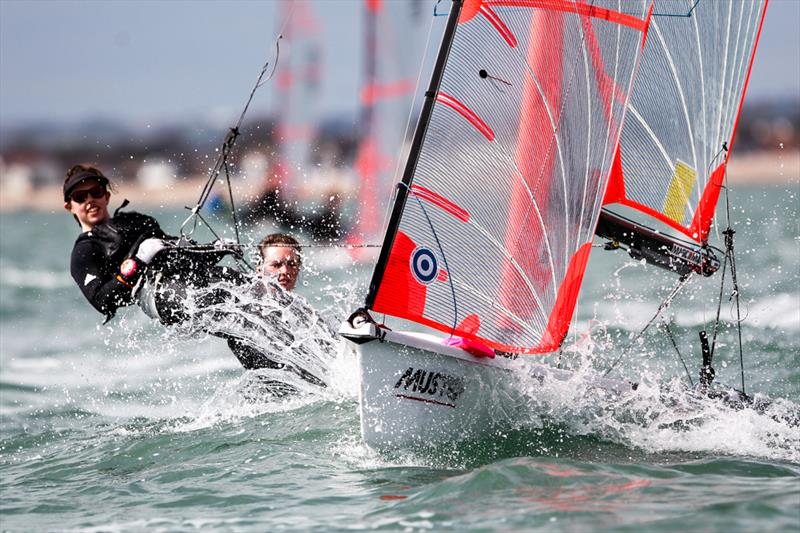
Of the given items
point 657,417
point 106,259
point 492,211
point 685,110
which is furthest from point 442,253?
point 685,110

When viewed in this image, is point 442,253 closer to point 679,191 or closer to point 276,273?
point 276,273

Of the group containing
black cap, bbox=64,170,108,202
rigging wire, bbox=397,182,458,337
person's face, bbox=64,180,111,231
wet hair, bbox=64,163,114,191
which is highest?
wet hair, bbox=64,163,114,191

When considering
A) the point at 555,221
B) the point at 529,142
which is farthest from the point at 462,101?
the point at 555,221

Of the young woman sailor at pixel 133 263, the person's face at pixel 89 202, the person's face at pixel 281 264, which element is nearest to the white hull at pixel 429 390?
the young woman sailor at pixel 133 263

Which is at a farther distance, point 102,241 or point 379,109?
point 379,109

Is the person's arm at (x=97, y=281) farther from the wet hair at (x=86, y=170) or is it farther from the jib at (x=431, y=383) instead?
the jib at (x=431, y=383)

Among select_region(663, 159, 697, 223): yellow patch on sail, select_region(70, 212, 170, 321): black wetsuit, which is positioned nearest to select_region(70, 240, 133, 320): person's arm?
select_region(70, 212, 170, 321): black wetsuit

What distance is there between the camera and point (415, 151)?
148 inches

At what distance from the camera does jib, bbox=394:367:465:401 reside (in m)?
3.81

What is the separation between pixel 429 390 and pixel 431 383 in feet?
0.09

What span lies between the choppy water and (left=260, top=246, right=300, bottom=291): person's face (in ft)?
1.50

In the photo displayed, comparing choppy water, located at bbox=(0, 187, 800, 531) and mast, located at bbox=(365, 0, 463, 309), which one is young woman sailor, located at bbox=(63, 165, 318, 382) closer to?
choppy water, located at bbox=(0, 187, 800, 531)

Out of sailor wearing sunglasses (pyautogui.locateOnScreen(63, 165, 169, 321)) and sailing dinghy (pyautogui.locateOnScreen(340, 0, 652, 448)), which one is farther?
sailor wearing sunglasses (pyautogui.locateOnScreen(63, 165, 169, 321))

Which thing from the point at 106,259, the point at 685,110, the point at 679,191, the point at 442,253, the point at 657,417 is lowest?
the point at 657,417
